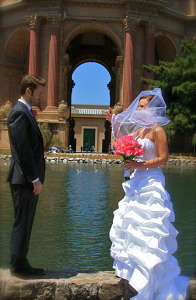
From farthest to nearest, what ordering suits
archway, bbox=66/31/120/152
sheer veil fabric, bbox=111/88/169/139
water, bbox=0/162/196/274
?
archway, bbox=66/31/120/152, water, bbox=0/162/196/274, sheer veil fabric, bbox=111/88/169/139

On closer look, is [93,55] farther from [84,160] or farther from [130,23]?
[84,160]

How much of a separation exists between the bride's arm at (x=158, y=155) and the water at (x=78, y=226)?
169 cm

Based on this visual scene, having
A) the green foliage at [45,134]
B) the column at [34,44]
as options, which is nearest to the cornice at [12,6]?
the column at [34,44]

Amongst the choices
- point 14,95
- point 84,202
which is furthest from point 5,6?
point 84,202

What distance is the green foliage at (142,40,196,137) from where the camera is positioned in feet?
95.3

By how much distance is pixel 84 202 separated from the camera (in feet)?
31.0

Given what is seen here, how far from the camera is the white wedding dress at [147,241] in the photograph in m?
3.45

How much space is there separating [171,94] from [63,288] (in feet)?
94.2

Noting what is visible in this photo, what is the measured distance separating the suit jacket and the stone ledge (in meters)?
0.91

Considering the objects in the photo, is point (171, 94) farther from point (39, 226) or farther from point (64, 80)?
point (39, 226)

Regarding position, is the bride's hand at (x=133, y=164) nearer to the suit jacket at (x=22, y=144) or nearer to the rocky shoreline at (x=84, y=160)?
the suit jacket at (x=22, y=144)

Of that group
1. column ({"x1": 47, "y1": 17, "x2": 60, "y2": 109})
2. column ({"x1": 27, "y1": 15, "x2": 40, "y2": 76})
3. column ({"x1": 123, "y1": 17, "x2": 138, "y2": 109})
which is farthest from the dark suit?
column ({"x1": 27, "y1": 15, "x2": 40, "y2": 76})

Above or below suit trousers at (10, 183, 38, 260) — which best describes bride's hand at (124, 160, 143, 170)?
above

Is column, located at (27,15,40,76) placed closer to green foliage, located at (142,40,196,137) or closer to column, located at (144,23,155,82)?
column, located at (144,23,155,82)
